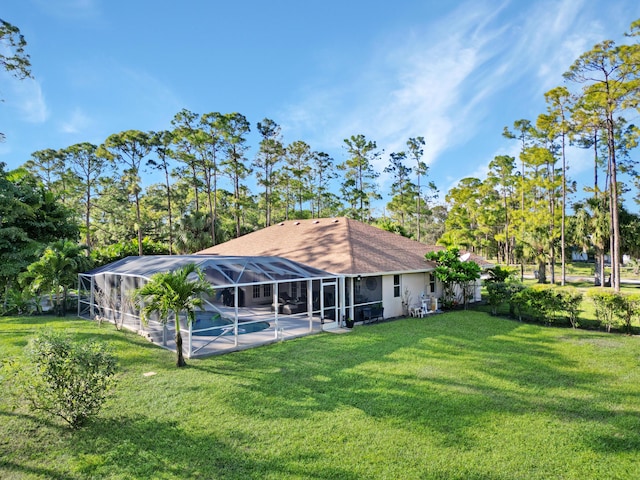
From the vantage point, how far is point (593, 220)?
29.5 meters

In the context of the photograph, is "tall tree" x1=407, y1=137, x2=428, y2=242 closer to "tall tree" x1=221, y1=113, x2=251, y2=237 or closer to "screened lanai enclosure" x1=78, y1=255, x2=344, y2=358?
"tall tree" x1=221, y1=113, x2=251, y2=237

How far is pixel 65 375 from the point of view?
6.17 m

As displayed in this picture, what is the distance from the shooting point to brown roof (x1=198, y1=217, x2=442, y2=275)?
16547mm

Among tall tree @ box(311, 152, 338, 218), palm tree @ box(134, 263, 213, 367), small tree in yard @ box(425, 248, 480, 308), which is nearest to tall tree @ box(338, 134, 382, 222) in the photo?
tall tree @ box(311, 152, 338, 218)

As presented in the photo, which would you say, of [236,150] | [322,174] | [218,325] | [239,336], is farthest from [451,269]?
[322,174]

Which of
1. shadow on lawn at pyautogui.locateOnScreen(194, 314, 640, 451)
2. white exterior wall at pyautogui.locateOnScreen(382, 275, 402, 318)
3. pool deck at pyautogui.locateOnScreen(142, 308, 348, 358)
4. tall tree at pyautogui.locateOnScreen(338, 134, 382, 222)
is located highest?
tall tree at pyautogui.locateOnScreen(338, 134, 382, 222)

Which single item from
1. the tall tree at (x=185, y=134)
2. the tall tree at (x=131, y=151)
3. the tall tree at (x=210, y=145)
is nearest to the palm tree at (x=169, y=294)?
the tall tree at (x=210, y=145)

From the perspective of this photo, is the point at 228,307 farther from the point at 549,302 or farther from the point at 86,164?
the point at 86,164

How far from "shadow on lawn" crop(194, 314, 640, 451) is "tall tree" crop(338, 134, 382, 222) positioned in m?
29.0

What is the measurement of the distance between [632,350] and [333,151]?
35.2m

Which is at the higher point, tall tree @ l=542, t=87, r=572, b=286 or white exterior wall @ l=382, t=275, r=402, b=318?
tall tree @ l=542, t=87, r=572, b=286

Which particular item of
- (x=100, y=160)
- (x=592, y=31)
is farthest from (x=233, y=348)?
(x=100, y=160)

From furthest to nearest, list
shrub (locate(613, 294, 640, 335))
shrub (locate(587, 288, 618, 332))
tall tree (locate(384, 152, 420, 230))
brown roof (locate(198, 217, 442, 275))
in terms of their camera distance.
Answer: tall tree (locate(384, 152, 420, 230))
brown roof (locate(198, 217, 442, 275))
shrub (locate(587, 288, 618, 332))
shrub (locate(613, 294, 640, 335))

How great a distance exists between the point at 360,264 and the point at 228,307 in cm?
839
